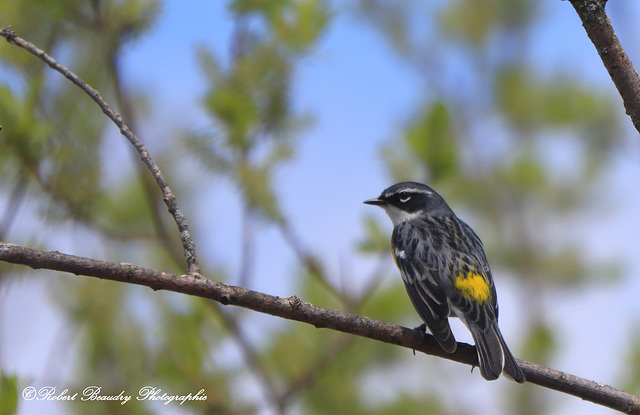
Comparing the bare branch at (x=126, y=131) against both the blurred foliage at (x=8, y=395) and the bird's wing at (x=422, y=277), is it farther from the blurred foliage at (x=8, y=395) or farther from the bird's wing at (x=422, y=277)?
the bird's wing at (x=422, y=277)

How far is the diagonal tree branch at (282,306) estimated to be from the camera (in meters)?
1.46

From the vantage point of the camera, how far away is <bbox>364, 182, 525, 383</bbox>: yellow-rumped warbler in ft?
8.26

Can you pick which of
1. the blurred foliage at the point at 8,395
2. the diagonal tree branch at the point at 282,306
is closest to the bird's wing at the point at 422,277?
the diagonal tree branch at the point at 282,306

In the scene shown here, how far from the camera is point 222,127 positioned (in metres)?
3.01

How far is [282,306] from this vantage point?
1.71 meters

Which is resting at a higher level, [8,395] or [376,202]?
[376,202]

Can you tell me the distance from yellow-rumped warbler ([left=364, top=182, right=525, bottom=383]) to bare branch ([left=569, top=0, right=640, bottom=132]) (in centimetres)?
103

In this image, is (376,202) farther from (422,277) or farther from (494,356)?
(494,356)

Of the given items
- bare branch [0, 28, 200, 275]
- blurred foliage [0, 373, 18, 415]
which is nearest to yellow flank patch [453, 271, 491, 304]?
bare branch [0, 28, 200, 275]

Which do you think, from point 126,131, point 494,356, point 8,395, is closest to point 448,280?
point 494,356

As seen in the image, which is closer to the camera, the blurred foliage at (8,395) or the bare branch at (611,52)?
the bare branch at (611,52)

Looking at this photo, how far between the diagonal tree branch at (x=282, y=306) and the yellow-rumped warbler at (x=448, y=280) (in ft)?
0.64

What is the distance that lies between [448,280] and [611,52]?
1.59m

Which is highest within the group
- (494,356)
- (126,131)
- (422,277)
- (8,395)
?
(126,131)
